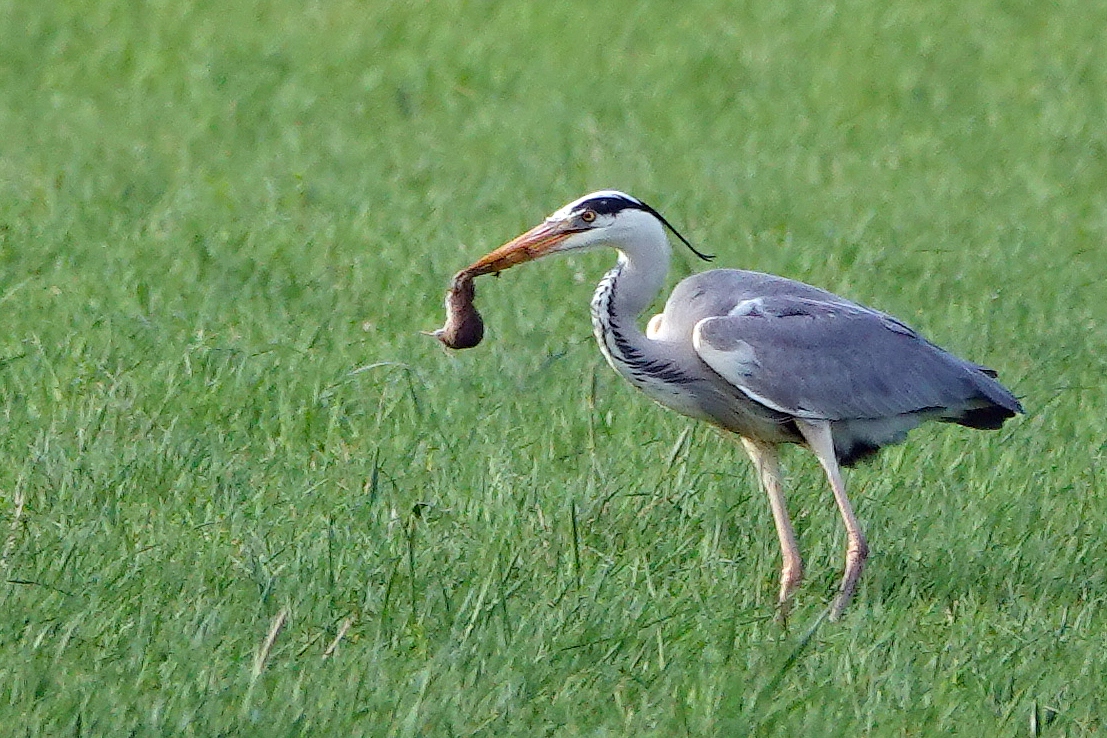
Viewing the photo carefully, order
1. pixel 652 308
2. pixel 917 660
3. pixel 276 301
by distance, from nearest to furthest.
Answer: pixel 917 660 → pixel 276 301 → pixel 652 308

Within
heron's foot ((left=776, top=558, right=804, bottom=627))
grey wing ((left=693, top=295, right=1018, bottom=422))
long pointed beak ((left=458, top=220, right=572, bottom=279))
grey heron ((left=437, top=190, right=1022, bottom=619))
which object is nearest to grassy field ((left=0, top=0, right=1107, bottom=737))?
heron's foot ((left=776, top=558, right=804, bottom=627))

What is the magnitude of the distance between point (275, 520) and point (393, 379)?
1.36 meters

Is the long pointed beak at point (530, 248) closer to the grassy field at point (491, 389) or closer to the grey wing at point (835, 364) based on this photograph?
the grey wing at point (835, 364)

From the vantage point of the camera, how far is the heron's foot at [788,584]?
5.00m

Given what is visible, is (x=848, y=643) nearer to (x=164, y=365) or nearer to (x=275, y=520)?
(x=275, y=520)

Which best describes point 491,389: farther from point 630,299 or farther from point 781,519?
point 781,519

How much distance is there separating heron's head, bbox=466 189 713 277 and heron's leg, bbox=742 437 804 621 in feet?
2.32

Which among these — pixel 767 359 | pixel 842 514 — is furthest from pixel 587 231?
pixel 842 514

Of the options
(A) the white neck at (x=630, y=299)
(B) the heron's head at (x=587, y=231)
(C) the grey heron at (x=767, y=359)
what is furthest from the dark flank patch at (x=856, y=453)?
(B) the heron's head at (x=587, y=231)

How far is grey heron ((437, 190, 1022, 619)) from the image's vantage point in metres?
5.36

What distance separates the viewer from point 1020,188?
10258mm

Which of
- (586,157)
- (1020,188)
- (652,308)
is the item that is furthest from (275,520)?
(1020,188)

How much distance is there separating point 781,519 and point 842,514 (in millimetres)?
222

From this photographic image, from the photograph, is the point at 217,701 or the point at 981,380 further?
the point at 981,380
